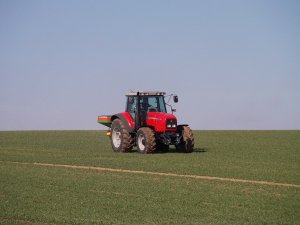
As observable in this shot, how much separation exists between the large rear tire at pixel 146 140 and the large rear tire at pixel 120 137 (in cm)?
63

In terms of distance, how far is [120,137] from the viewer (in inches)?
1011

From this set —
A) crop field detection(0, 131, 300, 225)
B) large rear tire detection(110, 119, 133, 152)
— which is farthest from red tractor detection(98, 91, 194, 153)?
crop field detection(0, 131, 300, 225)

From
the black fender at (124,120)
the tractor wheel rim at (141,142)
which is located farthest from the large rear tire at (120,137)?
the tractor wheel rim at (141,142)

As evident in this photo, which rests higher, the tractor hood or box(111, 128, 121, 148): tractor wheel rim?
the tractor hood

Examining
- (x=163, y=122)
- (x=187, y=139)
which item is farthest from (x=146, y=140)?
(x=187, y=139)

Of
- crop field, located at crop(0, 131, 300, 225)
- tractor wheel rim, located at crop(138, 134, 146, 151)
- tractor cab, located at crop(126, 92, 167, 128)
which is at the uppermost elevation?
tractor cab, located at crop(126, 92, 167, 128)

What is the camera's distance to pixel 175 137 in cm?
2450

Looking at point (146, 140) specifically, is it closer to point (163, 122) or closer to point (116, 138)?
point (163, 122)

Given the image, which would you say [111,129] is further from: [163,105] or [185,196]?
[185,196]

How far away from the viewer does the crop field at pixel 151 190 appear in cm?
1104

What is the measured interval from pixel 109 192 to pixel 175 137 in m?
10.9

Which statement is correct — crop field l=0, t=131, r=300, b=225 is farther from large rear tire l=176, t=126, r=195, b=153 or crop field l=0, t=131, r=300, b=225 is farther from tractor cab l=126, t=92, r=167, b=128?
tractor cab l=126, t=92, r=167, b=128

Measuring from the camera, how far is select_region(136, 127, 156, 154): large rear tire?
23.7 meters

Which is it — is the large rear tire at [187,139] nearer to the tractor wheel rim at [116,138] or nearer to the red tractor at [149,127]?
the red tractor at [149,127]
